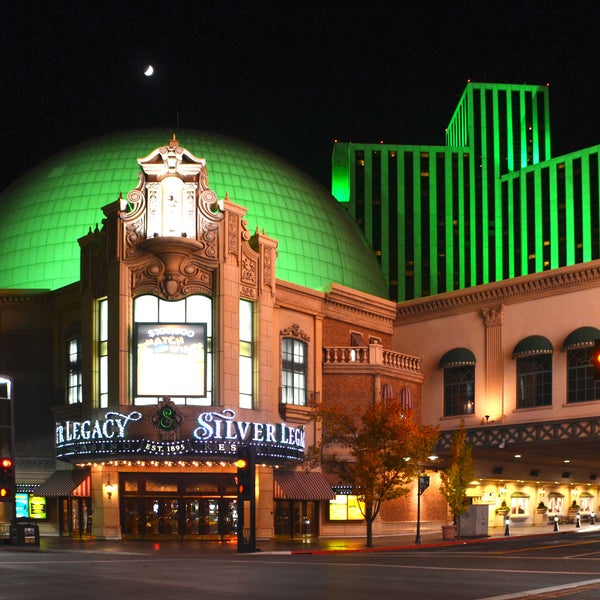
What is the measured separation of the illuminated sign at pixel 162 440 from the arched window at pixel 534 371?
657 inches

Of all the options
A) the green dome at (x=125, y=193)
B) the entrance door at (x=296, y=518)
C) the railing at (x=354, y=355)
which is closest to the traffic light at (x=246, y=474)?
the entrance door at (x=296, y=518)

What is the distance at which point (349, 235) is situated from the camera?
240 feet

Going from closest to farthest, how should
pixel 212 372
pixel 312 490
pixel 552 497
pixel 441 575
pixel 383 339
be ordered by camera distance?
pixel 441 575 < pixel 212 372 < pixel 312 490 < pixel 383 339 < pixel 552 497

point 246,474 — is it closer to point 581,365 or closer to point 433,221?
point 581,365

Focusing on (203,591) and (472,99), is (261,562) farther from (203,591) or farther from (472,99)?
(472,99)

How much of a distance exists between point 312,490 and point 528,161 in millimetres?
119029

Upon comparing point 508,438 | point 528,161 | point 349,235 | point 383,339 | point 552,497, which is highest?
point 528,161

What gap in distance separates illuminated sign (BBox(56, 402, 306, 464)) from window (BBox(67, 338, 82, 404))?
15.8 ft

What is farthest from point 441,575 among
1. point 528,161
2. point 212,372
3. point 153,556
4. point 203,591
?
point 528,161

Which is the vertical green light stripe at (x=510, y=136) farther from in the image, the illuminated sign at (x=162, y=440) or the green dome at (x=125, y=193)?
the illuminated sign at (x=162, y=440)

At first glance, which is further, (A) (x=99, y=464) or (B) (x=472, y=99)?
(B) (x=472, y=99)

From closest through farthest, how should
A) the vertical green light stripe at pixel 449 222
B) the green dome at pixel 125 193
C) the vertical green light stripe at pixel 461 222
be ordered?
the green dome at pixel 125 193 → the vertical green light stripe at pixel 449 222 → the vertical green light stripe at pixel 461 222

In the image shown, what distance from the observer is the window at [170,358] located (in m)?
53.7

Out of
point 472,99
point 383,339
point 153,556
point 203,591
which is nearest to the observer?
point 203,591
